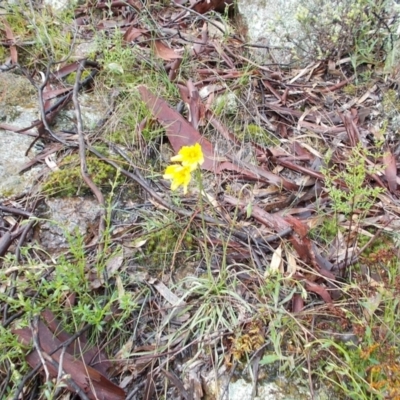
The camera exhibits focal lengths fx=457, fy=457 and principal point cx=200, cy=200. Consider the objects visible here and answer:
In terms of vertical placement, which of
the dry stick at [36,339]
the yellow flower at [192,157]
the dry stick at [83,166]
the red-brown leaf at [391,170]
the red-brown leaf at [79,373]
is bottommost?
the red-brown leaf at [391,170]

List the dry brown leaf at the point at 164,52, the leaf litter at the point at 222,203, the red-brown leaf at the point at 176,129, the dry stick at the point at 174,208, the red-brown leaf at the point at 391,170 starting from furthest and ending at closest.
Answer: the dry brown leaf at the point at 164,52 < the red-brown leaf at the point at 176,129 < the red-brown leaf at the point at 391,170 < the dry stick at the point at 174,208 < the leaf litter at the point at 222,203

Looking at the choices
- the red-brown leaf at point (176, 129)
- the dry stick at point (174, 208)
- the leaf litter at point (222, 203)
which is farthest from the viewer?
the red-brown leaf at point (176, 129)

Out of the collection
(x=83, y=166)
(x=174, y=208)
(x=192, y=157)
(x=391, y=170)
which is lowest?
(x=391, y=170)

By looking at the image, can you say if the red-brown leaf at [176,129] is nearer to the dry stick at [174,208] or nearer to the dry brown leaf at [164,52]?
the dry stick at [174,208]

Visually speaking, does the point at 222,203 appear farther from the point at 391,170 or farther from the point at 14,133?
the point at 14,133

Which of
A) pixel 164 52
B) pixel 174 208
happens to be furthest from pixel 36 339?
pixel 164 52

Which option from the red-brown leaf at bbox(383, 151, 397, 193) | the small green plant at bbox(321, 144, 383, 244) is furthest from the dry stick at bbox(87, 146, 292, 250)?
the red-brown leaf at bbox(383, 151, 397, 193)

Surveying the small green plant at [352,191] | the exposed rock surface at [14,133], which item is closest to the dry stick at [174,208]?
the small green plant at [352,191]

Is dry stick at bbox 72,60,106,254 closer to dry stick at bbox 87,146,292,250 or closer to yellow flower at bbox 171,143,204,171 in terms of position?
dry stick at bbox 87,146,292,250

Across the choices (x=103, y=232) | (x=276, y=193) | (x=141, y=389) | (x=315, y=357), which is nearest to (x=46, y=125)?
(x=103, y=232)

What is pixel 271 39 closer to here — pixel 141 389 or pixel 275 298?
pixel 275 298

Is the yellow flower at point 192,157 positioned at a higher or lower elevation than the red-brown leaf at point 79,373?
higher
